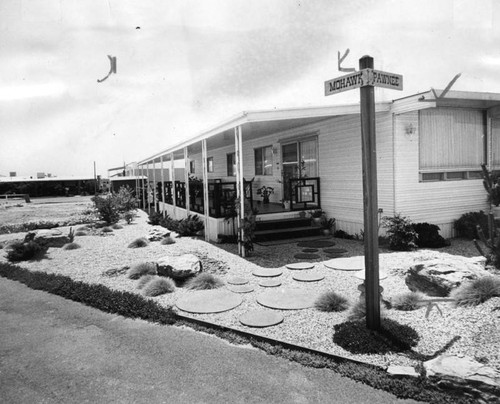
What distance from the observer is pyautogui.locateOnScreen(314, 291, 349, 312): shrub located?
471cm

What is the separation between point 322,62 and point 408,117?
4.15 metres

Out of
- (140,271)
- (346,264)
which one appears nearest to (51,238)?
(140,271)

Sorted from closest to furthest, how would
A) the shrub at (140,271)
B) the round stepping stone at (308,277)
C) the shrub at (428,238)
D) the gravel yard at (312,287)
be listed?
1. the gravel yard at (312,287)
2. the round stepping stone at (308,277)
3. the shrub at (140,271)
4. the shrub at (428,238)

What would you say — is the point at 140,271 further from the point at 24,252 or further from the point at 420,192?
the point at 420,192

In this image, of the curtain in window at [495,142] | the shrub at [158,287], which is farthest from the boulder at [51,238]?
the curtain in window at [495,142]

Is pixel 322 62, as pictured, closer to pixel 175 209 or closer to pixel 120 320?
pixel 175 209

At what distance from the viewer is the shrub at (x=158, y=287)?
5719mm

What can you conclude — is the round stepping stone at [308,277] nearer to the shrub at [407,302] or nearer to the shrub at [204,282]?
the shrub at [204,282]

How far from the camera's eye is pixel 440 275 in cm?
510

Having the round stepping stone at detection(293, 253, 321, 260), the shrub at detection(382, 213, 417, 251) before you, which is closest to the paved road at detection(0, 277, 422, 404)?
the round stepping stone at detection(293, 253, 321, 260)

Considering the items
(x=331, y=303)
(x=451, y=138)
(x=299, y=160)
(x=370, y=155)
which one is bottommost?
(x=331, y=303)

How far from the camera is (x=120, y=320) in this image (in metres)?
4.75

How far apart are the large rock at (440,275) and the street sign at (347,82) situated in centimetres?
298

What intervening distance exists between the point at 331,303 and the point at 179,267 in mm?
2814
